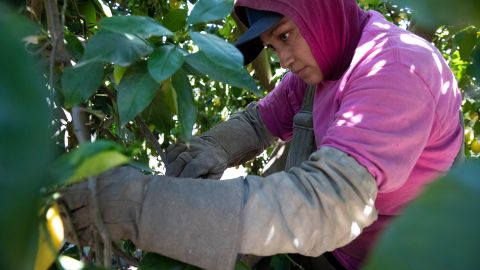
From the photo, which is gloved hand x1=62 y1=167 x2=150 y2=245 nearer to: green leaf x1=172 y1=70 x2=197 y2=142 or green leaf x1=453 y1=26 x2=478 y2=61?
green leaf x1=172 y1=70 x2=197 y2=142

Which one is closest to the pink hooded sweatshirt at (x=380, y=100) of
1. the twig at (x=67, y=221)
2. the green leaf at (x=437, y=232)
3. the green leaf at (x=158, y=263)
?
the green leaf at (x=158, y=263)

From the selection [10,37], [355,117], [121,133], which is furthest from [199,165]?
[10,37]

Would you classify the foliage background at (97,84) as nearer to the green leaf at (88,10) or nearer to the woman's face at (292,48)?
the green leaf at (88,10)

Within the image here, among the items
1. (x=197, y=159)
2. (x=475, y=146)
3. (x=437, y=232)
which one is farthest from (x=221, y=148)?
(x=475, y=146)

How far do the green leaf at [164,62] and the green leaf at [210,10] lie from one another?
86mm

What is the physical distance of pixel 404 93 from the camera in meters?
0.90

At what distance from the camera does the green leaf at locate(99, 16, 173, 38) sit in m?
0.69

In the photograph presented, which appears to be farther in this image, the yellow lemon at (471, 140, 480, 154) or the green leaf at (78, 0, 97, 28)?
the yellow lemon at (471, 140, 480, 154)

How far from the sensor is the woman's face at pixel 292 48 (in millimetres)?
1104

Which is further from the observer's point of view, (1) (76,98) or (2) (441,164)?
(2) (441,164)

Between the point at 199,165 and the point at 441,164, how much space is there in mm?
532

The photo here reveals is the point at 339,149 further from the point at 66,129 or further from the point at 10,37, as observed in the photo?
the point at 10,37

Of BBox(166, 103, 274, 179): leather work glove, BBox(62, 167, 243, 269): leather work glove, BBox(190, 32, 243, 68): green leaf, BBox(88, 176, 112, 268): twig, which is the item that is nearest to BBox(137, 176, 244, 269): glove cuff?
BBox(62, 167, 243, 269): leather work glove

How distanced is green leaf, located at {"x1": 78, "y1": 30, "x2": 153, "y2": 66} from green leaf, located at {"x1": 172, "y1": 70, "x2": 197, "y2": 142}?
8 cm
